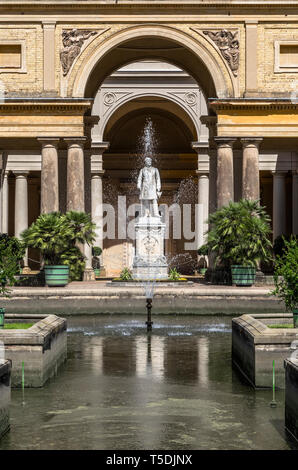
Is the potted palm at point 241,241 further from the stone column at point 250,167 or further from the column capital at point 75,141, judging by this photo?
the column capital at point 75,141

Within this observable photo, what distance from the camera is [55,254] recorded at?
1067 inches

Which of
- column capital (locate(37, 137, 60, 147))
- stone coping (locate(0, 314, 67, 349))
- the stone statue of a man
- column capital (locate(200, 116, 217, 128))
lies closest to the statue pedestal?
the stone statue of a man

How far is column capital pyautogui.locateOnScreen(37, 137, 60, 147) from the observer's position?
102 ft

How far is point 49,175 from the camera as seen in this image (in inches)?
1220

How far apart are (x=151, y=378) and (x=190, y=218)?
35.4 metres

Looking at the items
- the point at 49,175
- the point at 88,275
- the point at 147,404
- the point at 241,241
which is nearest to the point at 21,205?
the point at 88,275

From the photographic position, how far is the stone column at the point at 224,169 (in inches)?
1214

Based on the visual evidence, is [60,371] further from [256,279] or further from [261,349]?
[256,279]

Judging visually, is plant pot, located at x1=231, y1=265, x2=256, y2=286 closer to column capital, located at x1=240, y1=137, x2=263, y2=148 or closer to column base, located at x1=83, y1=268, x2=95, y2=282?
column capital, located at x1=240, y1=137, x2=263, y2=148

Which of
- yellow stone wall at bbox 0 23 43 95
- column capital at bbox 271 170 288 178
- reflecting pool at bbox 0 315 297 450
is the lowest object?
reflecting pool at bbox 0 315 297 450

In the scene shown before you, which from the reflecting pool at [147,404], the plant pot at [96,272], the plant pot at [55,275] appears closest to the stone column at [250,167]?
the plant pot at [55,275]

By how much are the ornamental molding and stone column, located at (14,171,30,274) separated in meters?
10.2

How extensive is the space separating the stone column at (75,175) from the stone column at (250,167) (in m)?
5.57

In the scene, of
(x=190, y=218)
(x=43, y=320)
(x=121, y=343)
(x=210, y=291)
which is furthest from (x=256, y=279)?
(x=190, y=218)
